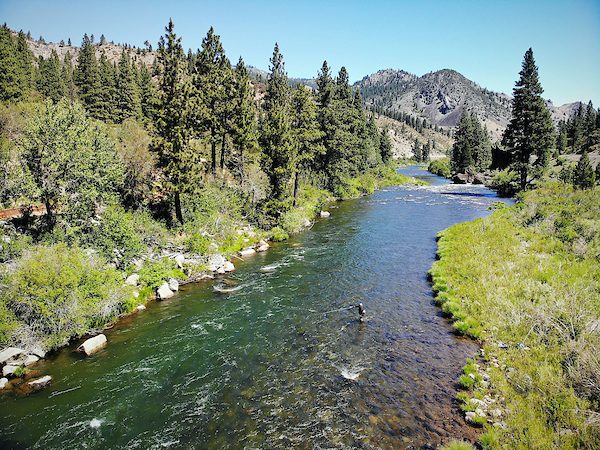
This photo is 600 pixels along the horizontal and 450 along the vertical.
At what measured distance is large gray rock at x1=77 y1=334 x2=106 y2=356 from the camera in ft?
66.6

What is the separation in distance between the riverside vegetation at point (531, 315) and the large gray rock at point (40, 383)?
18996 mm

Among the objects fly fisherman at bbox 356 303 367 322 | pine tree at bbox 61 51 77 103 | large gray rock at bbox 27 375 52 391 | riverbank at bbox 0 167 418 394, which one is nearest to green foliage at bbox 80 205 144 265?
riverbank at bbox 0 167 418 394

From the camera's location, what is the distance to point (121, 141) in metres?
42.2

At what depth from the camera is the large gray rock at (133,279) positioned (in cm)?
2753

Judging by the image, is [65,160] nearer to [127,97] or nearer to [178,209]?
[178,209]

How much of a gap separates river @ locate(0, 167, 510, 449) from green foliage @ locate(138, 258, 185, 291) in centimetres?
213

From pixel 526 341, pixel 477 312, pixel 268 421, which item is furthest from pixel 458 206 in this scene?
pixel 268 421

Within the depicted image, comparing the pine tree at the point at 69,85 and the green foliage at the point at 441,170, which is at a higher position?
the pine tree at the point at 69,85

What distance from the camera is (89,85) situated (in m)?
93.8

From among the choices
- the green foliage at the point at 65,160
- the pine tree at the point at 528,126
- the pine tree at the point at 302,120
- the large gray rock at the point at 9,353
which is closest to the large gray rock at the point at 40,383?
→ the large gray rock at the point at 9,353

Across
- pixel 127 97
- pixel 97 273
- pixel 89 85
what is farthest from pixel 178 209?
pixel 89 85

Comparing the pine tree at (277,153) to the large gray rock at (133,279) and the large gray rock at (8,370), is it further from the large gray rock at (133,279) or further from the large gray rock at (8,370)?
the large gray rock at (8,370)

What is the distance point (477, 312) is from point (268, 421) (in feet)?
50.9

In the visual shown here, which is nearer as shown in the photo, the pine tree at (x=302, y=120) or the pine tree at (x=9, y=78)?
the pine tree at (x=302, y=120)
